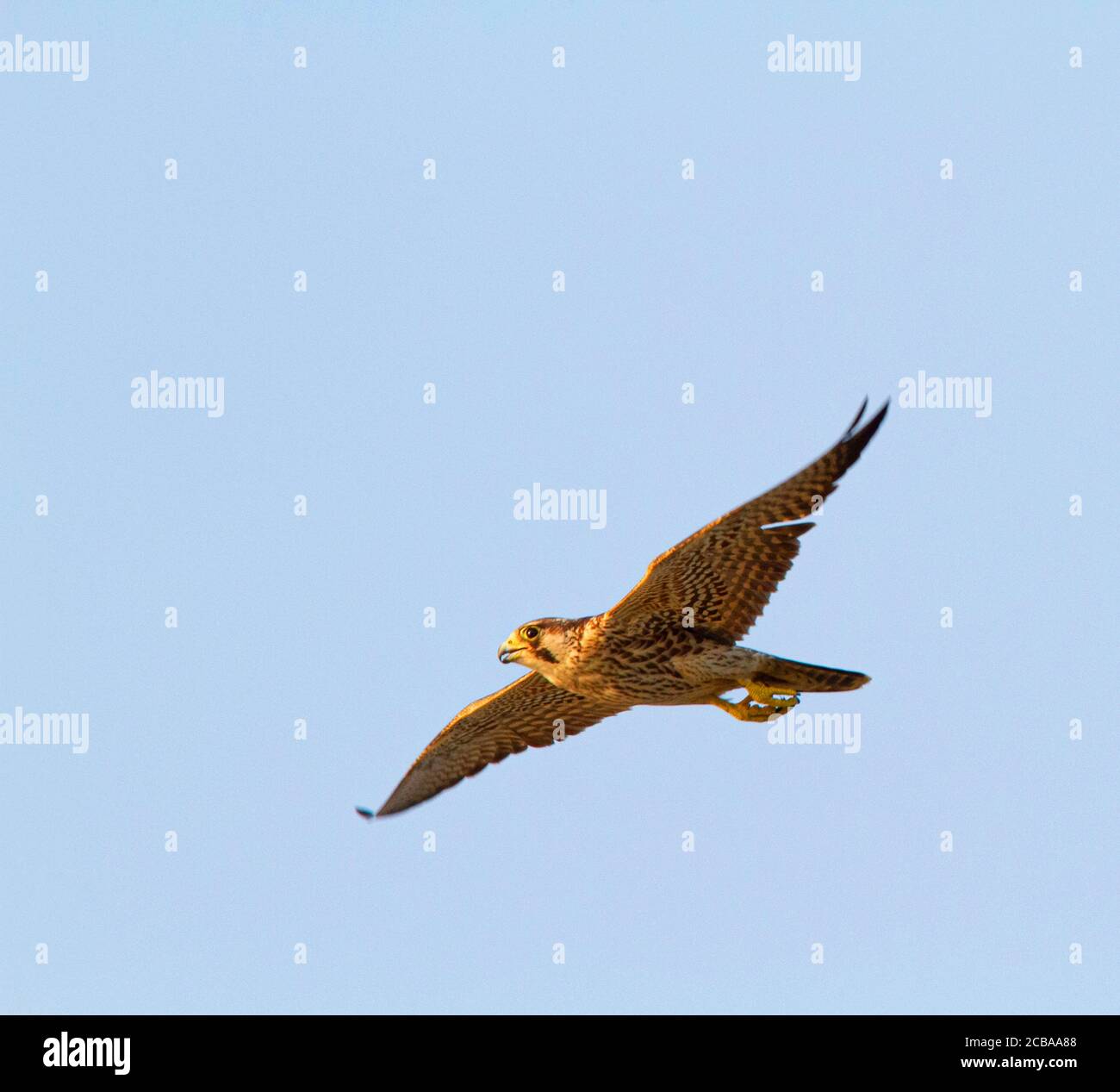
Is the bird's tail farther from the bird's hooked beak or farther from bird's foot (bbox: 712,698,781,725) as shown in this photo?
the bird's hooked beak

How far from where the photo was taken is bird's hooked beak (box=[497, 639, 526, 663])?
1945 centimetres

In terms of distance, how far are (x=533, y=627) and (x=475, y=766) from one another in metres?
3.11

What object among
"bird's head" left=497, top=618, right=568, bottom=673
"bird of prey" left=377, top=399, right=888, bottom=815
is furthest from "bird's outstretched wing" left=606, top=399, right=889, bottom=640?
"bird's head" left=497, top=618, right=568, bottom=673

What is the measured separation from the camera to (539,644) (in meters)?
19.4

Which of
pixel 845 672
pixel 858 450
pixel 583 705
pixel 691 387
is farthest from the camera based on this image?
pixel 691 387

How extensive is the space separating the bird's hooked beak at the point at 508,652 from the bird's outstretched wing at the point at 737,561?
1.10 m

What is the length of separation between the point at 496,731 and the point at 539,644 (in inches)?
105

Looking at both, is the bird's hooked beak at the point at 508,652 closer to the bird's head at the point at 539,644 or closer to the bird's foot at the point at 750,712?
the bird's head at the point at 539,644

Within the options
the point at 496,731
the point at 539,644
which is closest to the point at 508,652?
the point at 539,644
